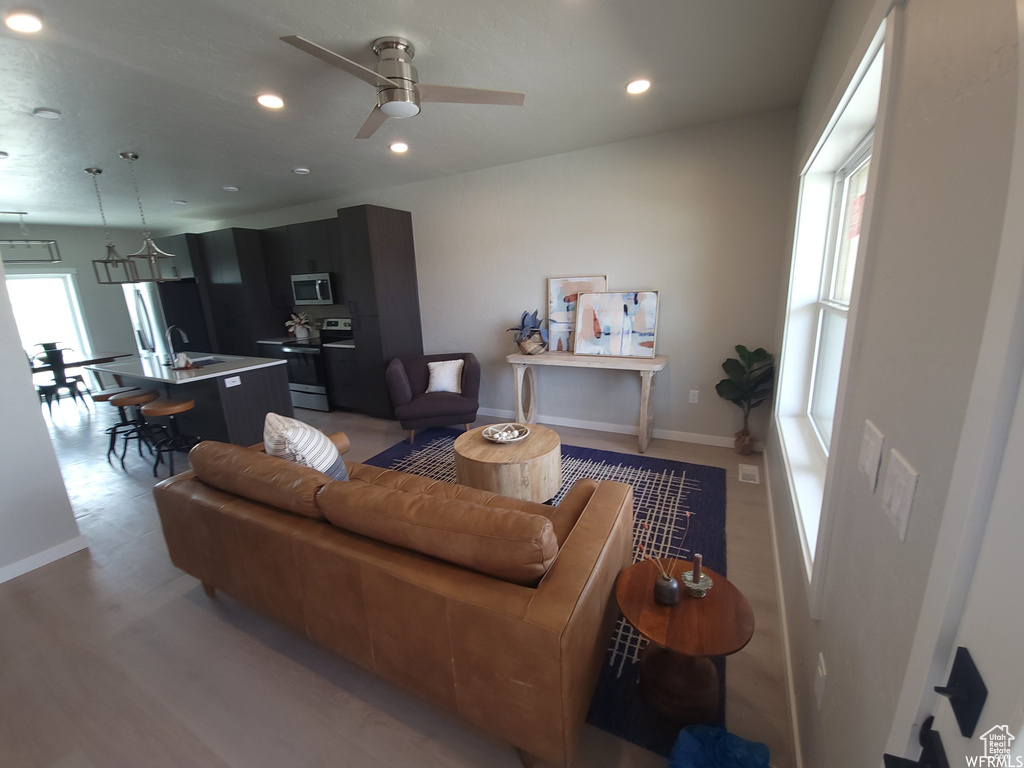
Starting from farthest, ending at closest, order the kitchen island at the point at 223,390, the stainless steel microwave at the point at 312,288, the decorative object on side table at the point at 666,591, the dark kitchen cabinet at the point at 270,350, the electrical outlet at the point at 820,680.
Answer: the dark kitchen cabinet at the point at 270,350
the stainless steel microwave at the point at 312,288
the kitchen island at the point at 223,390
the decorative object on side table at the point at 666,591
the electrical outlet at the point at 820,680

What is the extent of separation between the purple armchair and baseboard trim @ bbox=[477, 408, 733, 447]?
1.66 feet

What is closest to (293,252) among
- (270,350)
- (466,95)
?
(270,350)

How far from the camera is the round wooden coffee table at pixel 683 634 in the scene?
3.96 ft

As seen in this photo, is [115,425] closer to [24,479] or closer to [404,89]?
[24,479]

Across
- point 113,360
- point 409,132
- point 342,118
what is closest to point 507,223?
point 409,132

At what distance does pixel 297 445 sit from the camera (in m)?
1.80

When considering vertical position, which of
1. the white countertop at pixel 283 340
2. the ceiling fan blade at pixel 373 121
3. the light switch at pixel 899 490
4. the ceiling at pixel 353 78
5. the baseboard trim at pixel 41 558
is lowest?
the baseboard trim at pixel 41 558

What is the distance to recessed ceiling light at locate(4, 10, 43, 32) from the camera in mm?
1632

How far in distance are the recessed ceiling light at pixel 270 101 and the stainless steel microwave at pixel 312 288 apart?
8.17 feet

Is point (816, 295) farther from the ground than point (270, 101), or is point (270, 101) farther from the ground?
point (270, 101)

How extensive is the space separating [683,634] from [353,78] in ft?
9.83

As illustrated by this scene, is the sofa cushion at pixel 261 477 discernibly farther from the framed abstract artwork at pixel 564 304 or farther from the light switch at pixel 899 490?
the framed abstract artwork at pixel 564 304

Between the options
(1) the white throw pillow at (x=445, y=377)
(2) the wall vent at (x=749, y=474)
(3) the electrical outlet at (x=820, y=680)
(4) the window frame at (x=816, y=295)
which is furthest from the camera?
(1) the white throw pillow at (x=445, y=377)

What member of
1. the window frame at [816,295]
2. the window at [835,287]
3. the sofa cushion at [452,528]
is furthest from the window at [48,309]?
the window at [835,287]
